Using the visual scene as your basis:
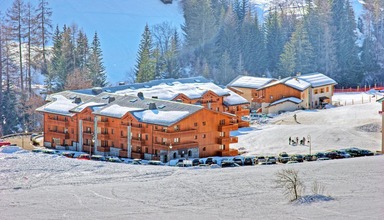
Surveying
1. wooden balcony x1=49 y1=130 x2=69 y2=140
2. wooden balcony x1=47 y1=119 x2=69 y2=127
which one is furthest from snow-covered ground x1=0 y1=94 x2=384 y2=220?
wooden balcony x1=47 y1=119 x2=69 y2=127

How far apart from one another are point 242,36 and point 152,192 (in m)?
57.6

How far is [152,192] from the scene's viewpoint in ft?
107

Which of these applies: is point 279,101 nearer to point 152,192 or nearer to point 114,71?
point 114,71

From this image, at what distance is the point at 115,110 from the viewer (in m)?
51.9

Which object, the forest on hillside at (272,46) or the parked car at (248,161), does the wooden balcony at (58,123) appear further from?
the forest on hillside at (272,46)

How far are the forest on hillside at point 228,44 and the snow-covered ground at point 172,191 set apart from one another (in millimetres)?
33284

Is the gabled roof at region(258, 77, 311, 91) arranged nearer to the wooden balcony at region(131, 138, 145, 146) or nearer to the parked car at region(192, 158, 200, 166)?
the wooden balcony at region(131, 138, 145, 146)

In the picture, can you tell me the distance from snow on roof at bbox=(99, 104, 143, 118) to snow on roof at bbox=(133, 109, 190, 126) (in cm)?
98

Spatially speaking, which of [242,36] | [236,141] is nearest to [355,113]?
[236,141]

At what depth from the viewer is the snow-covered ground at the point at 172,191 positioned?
93.4 ft

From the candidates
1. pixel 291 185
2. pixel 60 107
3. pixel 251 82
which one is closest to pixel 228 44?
pixel 251 82

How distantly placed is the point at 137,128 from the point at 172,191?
58.3ft

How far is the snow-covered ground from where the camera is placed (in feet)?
93.4

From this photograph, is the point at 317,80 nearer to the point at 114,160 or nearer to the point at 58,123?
the point at 58,123
